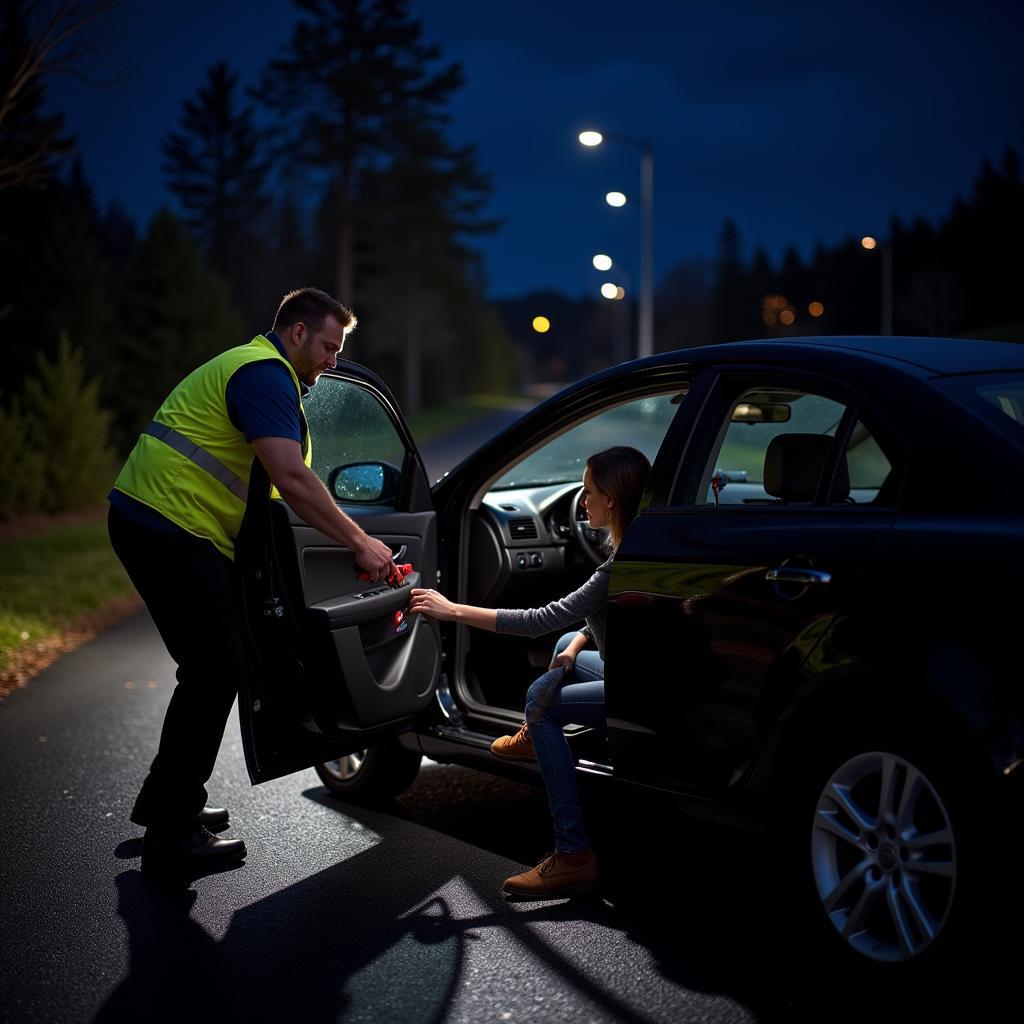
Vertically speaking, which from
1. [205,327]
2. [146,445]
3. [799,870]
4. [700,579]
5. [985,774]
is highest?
[205,327]

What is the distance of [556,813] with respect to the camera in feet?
14.4

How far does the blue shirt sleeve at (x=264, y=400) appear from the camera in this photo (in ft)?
14.5

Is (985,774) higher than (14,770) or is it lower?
higher

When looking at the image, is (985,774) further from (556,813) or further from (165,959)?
(165,959)

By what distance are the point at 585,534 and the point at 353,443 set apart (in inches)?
49.6

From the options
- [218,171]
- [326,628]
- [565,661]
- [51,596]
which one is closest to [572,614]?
[565,661]

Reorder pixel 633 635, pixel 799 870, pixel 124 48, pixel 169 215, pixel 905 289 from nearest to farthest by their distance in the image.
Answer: pixel 799 870 → pixel 633 635 → pixel 124 48 → pixel 169 215 → pixel 905 289

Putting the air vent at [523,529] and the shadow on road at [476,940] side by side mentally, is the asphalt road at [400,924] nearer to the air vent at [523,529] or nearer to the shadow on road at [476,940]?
the shadow on road at [476,940]

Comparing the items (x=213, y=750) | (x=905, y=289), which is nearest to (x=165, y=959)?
(x=213, y=750)

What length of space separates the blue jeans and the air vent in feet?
4.10

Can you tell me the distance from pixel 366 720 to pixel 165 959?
3.37 feet

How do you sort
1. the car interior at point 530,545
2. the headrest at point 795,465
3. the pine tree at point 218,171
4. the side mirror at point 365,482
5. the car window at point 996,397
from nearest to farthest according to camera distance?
the car window at point 996,397 → the headrest at point 795,465 → the side mirror at point 365,482 → the car interior at point 530,545 → the pine tree at point 218,171

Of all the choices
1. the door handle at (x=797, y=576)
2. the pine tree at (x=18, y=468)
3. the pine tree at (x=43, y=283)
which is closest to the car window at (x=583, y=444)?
the door handle at (x=797, y=576)

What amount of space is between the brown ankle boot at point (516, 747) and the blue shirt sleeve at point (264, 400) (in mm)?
1289
